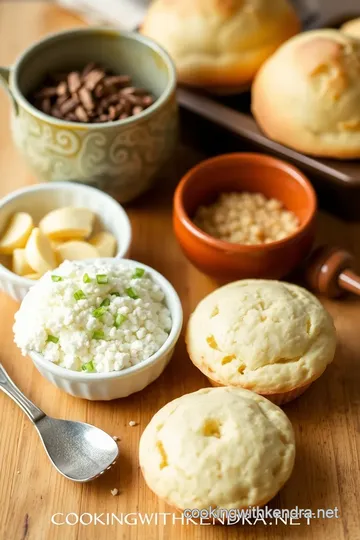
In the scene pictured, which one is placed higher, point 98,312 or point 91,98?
point 91,98

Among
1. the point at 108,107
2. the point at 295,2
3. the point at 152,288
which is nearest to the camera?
the point at 152,288

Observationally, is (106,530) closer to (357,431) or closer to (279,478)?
(279,478)

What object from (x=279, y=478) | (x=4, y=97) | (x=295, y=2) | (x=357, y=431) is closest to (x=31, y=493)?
(x=279, y=478)

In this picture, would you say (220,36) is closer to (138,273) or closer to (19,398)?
(138,273)

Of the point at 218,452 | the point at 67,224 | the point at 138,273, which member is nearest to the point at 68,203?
the point at 67,224

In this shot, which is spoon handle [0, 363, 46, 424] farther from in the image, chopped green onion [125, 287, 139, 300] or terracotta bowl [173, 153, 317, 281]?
terracotta bowl [173, 153, 317, 281]

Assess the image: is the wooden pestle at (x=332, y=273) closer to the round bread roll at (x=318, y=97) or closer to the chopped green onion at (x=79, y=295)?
the round bread roll at (x=318, y=97)

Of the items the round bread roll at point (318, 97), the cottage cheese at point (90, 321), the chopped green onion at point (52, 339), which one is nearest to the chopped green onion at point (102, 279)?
the cottage cheese at point (90, 321)
